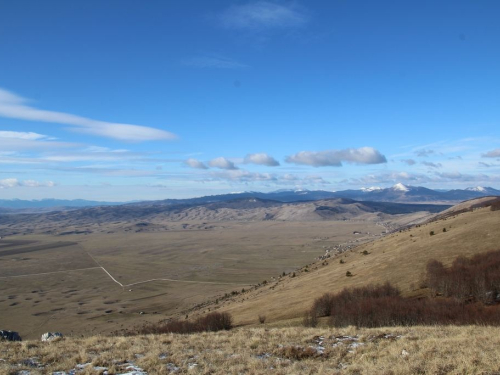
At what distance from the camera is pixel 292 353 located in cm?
1543

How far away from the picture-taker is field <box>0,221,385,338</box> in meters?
70.2

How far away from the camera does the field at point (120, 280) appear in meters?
70.2

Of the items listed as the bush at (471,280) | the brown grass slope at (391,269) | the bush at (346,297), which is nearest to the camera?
the bush at (471,280)

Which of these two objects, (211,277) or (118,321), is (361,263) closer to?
(118,321)

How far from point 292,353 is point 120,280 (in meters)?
111

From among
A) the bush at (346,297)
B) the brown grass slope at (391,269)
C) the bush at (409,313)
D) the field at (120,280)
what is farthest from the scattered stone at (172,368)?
the field at (120,280)

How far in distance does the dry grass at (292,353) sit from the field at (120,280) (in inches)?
1701

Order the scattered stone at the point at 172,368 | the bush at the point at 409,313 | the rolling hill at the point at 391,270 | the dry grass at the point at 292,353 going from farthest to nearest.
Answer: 1. the rolling hill at the point at 391,270
2. the bush at the point at 409,313
3. the scattered stone at the point at 172,368
4. the dry grass at the point at 292,353

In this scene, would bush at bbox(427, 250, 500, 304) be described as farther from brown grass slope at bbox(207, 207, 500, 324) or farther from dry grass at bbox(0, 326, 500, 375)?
dry grass at bbox(0, 326, 500, 375)

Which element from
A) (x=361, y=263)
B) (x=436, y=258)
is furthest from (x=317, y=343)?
(x=361, y=263)

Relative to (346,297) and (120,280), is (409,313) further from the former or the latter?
(120,280)

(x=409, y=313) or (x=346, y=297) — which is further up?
(x=409, y=313)

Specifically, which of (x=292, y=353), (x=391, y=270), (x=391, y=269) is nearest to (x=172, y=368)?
(x=292, y=353)

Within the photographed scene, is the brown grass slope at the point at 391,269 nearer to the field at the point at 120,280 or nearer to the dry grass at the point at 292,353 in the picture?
the dry grass at the point at 292,353
